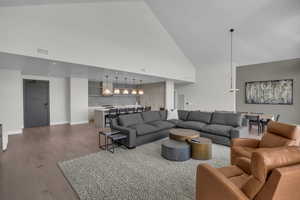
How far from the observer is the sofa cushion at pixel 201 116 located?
5.24 metres

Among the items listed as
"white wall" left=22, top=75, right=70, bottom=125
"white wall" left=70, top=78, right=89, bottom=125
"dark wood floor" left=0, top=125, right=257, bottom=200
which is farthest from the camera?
"white wall" left=70, top=78, right=89, bottom=125

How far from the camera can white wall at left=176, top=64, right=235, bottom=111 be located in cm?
784

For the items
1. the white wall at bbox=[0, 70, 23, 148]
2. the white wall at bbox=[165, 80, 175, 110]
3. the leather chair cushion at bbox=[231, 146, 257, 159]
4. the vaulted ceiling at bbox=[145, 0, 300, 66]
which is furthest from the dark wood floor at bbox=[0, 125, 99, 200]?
the vaulted ceiling at bbox=[145, 0, 300, 66]

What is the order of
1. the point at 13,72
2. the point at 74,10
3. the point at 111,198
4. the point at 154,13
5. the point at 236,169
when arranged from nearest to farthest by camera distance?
the point at 236,169
the point at 111,198
the point at 74,10
the point at 13,72
the point at 154,13

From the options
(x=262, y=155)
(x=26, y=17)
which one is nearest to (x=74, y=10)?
(x=26, y=17)

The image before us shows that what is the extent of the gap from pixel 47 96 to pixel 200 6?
7576 mm

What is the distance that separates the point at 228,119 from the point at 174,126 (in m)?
1.81

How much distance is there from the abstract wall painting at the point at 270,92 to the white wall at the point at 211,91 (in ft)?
3.23

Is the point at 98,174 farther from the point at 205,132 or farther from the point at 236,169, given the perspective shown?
the point at 205,132

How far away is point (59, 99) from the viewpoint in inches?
289

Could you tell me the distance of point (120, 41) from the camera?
218 inches

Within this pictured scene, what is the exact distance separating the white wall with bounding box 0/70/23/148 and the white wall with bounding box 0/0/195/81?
2.80 meters

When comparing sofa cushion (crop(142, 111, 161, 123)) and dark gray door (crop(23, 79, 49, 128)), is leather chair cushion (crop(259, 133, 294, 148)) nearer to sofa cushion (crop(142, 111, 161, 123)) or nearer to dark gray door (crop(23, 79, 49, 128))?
sofa cushion (crop(142, 111, 161, 123))

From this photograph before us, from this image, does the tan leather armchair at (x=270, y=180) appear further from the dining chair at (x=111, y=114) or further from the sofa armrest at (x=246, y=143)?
the dining chair at (x=111, y=114)
